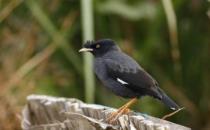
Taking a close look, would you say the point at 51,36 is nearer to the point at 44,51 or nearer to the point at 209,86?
the point at 44,51

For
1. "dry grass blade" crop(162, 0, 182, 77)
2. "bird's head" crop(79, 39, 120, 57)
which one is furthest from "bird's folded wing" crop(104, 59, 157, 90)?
"dry grass blade" crop(162, 0, 182, 77)

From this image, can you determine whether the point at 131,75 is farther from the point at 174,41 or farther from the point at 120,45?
the point at 120,45

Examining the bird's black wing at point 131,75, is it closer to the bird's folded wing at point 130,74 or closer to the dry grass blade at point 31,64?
the bird's folded wing at point 130,74

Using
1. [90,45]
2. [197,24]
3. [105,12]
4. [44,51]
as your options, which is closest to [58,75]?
[44,51]

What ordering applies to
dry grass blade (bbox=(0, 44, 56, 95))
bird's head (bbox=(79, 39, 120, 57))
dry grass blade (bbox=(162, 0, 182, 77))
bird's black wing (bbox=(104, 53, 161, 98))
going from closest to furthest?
bird's black wing (bbox=(104, 53, 161, 98)) < bird's head (bbox=(79, 39, 120, 57)) < dry grass blade (bbox=(162, 0, 182, 77)) < dry grass blade (bbox=(0, 44, 56, 95))

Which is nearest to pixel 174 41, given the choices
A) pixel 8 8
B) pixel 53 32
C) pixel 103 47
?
pixel 53 32

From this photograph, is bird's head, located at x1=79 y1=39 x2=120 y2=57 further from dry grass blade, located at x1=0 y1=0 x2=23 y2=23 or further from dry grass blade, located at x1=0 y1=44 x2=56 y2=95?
dry grass blade, located at x1=0 y1=0 x2=23 y2=23
